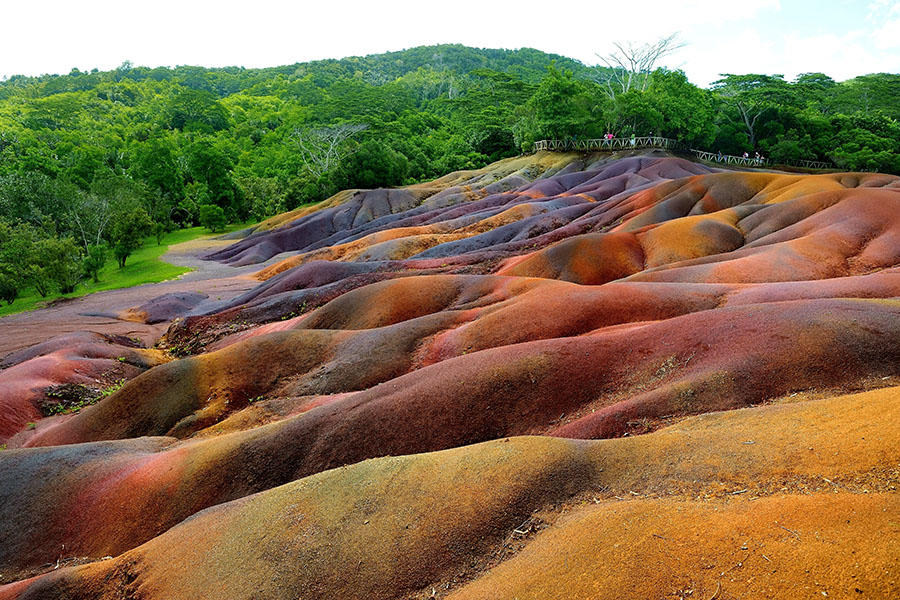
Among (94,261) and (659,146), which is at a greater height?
(659,146)

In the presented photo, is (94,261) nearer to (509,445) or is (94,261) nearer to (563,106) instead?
(509,445)

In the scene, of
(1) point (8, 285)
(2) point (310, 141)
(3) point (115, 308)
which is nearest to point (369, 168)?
(2) point (310, 141)

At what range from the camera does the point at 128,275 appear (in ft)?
168

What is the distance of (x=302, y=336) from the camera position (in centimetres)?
1981

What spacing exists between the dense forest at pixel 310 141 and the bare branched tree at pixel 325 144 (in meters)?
0.30

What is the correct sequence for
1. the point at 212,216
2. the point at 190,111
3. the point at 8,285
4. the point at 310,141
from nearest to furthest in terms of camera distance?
the point at 8,285 < the point at 212,216 < the point at 310,141 < the point at 190,111

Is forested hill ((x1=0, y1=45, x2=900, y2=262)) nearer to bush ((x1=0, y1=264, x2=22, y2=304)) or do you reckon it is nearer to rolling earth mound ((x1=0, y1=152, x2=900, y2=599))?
bush ((x1=0, y1=264, x2=22, y2=304))

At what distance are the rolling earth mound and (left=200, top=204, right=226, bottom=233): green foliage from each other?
45908 millimetres

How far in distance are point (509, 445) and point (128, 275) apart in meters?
53.8

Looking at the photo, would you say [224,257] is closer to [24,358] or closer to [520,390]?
[24,358]

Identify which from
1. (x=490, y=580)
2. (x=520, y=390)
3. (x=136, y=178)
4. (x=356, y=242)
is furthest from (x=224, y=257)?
(x=490, y=580)

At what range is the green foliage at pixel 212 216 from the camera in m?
69.2

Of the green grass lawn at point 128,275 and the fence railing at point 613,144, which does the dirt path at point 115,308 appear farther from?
the fence railing at point 613,144

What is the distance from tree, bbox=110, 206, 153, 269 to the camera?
53.4m
